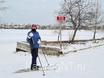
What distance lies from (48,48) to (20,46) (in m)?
3.14

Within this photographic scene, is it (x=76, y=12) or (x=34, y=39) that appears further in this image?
(x=76, y=12)

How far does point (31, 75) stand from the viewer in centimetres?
Answer: 1123

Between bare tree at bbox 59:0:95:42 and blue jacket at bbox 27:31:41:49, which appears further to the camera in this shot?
bare tree at bbox 59:0:95:42

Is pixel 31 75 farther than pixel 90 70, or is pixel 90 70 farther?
pixel 90 70

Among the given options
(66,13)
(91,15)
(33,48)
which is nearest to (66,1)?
(66,13)

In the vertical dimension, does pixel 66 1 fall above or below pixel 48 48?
above

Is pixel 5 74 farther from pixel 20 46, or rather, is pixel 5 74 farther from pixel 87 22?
pixel 87 22

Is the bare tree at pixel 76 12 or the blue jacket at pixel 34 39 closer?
the blue jacket at pixel 34 39

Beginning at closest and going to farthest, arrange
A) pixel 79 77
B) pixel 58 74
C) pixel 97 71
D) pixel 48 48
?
pixel 79 77 → pixel 58 74 → pixel 97 71 → pixel 48 48

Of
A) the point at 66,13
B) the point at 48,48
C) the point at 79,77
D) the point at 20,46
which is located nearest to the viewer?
the point at 79,77

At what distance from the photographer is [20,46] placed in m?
22.1

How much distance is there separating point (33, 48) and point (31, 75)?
1.50 meters

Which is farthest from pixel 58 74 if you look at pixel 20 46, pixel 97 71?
pixel 20 46

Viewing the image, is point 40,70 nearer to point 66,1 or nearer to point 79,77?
point 79,77
